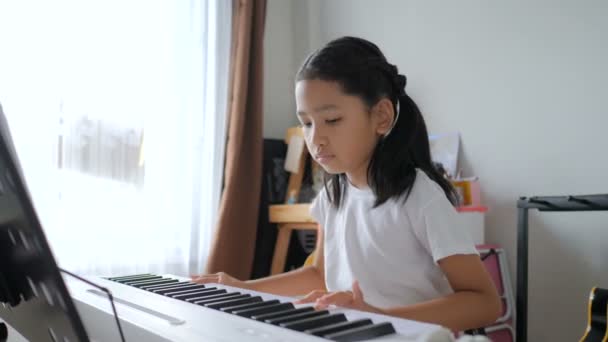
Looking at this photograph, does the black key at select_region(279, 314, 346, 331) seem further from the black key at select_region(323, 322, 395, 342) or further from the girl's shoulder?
the girl's shoulder

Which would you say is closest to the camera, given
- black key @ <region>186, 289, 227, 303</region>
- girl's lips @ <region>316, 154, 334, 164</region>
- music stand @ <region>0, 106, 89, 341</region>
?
music stand @ <region>0, 106, 89, 341</region>

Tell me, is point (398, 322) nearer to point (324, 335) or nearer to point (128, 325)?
point (324, 335)

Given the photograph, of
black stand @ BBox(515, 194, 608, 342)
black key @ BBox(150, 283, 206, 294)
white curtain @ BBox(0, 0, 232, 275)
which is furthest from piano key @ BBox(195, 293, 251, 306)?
white curtain @ BBox(0, 0, 232, 275)

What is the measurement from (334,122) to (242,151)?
1494 millimetres

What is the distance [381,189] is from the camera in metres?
1.08

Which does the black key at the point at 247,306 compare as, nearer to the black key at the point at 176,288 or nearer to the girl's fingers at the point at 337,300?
the girl's fingers at the point at 337,300

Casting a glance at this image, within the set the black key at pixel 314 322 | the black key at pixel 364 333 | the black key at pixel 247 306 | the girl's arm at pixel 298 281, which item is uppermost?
the black key at pixel 364 333

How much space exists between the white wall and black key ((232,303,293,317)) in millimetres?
1438

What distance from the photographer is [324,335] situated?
0.54 metres

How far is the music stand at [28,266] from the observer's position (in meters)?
0.43

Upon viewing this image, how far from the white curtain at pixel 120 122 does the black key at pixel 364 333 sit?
1545 millimetres

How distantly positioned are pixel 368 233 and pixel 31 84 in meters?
1.44

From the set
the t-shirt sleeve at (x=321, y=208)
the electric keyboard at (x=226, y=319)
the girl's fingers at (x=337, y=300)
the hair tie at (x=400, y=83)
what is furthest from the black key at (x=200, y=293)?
the hair tie at (x=400, y=83)

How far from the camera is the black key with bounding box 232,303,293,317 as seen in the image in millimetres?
660
